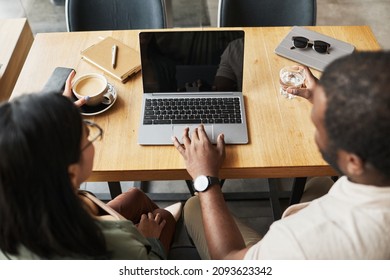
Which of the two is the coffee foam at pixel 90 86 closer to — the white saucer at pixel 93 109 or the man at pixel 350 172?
the white saucer at pixel 93 109

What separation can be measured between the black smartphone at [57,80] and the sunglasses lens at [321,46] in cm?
86

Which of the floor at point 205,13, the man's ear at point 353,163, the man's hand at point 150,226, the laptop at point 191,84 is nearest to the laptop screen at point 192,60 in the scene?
the laptop at point 191,84

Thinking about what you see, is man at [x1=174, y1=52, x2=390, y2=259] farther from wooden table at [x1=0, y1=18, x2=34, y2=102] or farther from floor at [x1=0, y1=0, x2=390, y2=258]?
floor at [x1=0, y1=0, x2=390, y2=258]

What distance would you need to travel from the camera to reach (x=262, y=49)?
1429 millimetres

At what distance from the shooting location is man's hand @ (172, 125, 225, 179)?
109cm

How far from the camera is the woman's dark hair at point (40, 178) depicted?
66cm

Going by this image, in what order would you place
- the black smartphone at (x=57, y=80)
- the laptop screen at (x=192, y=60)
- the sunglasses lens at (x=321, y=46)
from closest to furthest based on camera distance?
1. the laptop screen at (x=192, y=60)
2. the black smartphone at (x=57, y=80)
3. the sunglasses lens at (x=321, y=46)

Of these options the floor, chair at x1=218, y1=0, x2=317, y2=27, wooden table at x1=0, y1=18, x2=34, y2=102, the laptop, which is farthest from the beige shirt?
the floor

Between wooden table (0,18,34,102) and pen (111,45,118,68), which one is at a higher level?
pen (111,45,118,68)

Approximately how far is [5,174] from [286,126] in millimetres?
801

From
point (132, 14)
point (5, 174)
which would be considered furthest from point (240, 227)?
point (132, 14)

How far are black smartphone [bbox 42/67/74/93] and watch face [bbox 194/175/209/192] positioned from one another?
539 millimetres

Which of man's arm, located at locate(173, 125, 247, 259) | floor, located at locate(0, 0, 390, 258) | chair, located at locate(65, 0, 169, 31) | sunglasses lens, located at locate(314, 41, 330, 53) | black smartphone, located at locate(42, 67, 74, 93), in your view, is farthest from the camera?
floor, located at locate(0, 0, 390, 258)

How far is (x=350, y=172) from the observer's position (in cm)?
76
